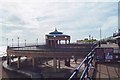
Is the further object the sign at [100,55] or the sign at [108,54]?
the sign at [108,54]

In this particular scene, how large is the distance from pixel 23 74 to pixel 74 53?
28.9 ft

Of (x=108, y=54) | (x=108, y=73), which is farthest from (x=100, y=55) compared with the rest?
(x=108, y=73)

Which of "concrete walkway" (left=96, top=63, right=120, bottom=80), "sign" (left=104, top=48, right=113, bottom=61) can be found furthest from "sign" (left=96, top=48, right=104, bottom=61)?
"concrete walkway" (left=96, top=63, right=120, bottom=80)

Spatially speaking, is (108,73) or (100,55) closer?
(108,73)

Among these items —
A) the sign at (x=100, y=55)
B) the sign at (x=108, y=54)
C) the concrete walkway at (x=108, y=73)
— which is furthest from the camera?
the sign at (x=108, y=54)

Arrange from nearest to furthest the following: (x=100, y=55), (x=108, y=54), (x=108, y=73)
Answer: (x=108, y=73), (x=100, y=55), (x=108, y=54)

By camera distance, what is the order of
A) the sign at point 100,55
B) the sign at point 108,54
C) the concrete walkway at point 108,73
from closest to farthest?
the concrete walkway at point 108,73
the sign at point 100,55
the sign at point 108,54

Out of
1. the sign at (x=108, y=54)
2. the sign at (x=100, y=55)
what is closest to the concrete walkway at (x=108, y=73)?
the sign at (x=100, y=55)

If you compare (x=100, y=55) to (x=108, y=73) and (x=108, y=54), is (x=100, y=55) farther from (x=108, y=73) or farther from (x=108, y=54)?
(x=108, y=73)

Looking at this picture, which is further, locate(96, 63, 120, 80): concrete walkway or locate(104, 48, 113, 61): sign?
locate(104, 48, 113, 61): sign

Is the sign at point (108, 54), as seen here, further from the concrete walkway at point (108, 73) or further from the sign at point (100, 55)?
the concrete walkway at point (108, 73)

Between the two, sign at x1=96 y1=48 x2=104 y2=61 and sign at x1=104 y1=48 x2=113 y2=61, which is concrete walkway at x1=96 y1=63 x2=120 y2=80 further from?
sign at x1=104 y1=48 x2=113 y2=61

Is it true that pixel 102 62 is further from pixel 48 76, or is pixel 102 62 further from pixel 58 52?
pixel 58 52

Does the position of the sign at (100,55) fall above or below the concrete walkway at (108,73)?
above
